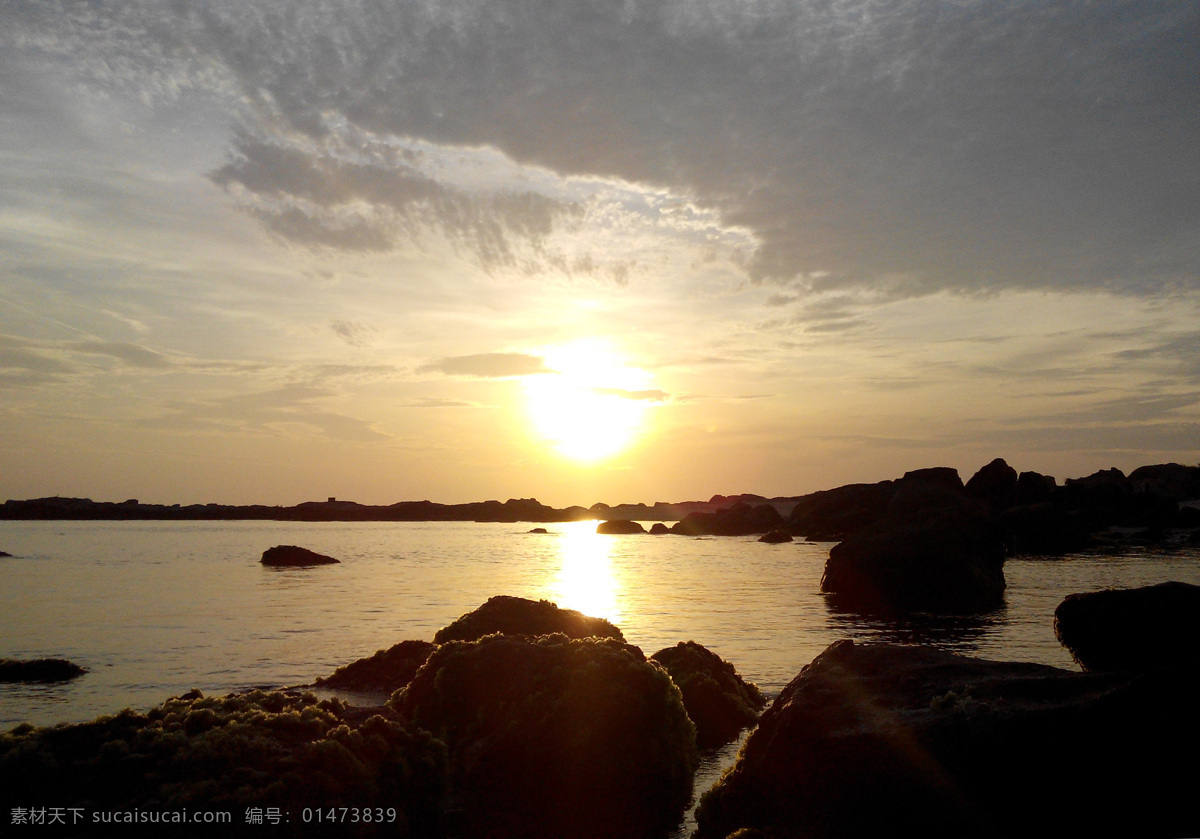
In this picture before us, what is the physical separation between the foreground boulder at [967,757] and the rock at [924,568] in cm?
2328

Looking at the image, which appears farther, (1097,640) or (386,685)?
(386,685)

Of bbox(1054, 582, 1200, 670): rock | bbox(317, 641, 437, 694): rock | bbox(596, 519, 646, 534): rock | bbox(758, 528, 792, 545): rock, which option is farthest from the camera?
bbox(596, 519, 646, 534): rock

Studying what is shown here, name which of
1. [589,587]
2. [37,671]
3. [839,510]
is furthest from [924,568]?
[839,510]

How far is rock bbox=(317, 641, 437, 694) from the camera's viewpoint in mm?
14719

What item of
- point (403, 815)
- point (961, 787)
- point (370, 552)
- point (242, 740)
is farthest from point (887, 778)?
point (370, 552)

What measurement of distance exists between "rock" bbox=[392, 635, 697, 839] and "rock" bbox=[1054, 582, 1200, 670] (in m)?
5.18

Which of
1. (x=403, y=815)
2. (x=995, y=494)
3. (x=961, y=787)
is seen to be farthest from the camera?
(x=995, y=494)

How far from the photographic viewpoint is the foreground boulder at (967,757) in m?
5.66

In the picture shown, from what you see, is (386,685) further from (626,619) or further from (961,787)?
(626,619)

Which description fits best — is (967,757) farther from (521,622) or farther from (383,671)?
(383,671)

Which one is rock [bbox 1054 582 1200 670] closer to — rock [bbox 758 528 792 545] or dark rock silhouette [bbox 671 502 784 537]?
rock [bbox 758 528 792 545]

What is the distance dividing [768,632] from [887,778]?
1743 centimetres

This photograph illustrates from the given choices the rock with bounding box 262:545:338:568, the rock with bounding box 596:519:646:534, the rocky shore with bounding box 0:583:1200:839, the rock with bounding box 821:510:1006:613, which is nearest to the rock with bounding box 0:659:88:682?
the rocky shore with bounding box 0:583:1200:839

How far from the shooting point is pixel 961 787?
618 centimetres
